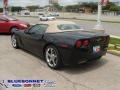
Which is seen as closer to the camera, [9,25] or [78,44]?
[78,44]

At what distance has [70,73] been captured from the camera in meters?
5.71

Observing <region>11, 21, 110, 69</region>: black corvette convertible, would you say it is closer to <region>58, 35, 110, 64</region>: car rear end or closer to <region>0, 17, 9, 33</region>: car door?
<region>58, 35, 110, 64</region>: car rear end

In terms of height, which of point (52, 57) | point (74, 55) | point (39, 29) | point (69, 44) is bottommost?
point (52, 57)

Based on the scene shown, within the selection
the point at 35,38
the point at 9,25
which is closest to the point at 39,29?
the point at 35,38

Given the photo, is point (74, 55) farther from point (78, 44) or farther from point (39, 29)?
point (39, 29)

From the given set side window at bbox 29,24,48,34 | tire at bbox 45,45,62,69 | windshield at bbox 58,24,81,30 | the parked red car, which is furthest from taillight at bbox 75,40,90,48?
the parked red car

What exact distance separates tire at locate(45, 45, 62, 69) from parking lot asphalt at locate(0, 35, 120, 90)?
154 mm

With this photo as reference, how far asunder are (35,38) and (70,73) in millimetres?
1798

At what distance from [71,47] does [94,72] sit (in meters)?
1.02

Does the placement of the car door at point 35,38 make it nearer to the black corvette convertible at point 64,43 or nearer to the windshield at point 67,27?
the black corvette convertible at point 64,43

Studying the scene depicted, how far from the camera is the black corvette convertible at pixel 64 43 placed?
5480 mm

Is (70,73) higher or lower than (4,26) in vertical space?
lower

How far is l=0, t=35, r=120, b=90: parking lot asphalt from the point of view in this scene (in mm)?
4930

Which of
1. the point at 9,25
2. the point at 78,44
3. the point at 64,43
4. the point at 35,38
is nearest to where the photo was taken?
the point at 78,44
